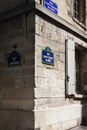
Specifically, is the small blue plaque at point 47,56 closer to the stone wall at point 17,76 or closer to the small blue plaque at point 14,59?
the stone wall at point 17,76

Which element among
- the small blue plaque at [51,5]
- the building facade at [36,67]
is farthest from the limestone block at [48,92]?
the small blue plaque at [51,5]

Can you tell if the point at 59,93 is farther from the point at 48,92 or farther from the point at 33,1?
the point at 33,1

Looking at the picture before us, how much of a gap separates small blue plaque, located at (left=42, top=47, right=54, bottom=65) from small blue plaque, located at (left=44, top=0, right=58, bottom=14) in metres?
1.11

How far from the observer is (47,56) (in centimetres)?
621

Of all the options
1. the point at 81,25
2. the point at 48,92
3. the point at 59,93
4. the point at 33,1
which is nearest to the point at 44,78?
the point at 48,92

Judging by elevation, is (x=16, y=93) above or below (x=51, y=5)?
below

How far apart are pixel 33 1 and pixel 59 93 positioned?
8.07 feet

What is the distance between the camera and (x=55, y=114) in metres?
6.36

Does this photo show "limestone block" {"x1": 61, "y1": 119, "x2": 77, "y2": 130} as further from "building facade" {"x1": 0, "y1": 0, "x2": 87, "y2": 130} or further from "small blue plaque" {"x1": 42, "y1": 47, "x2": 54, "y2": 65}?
"small blue plaque" {"x1": 42, "y1": 47, "x2": 54, "y2": 65}

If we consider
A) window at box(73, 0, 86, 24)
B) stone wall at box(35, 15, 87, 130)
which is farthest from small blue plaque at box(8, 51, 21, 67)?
window at box(73, 0, 86, 24)

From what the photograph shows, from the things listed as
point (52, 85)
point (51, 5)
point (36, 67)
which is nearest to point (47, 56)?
point (36, 67)

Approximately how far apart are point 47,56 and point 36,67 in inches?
21.0

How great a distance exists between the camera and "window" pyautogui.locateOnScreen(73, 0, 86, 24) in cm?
854

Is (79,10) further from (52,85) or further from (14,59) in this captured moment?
(14,59)
